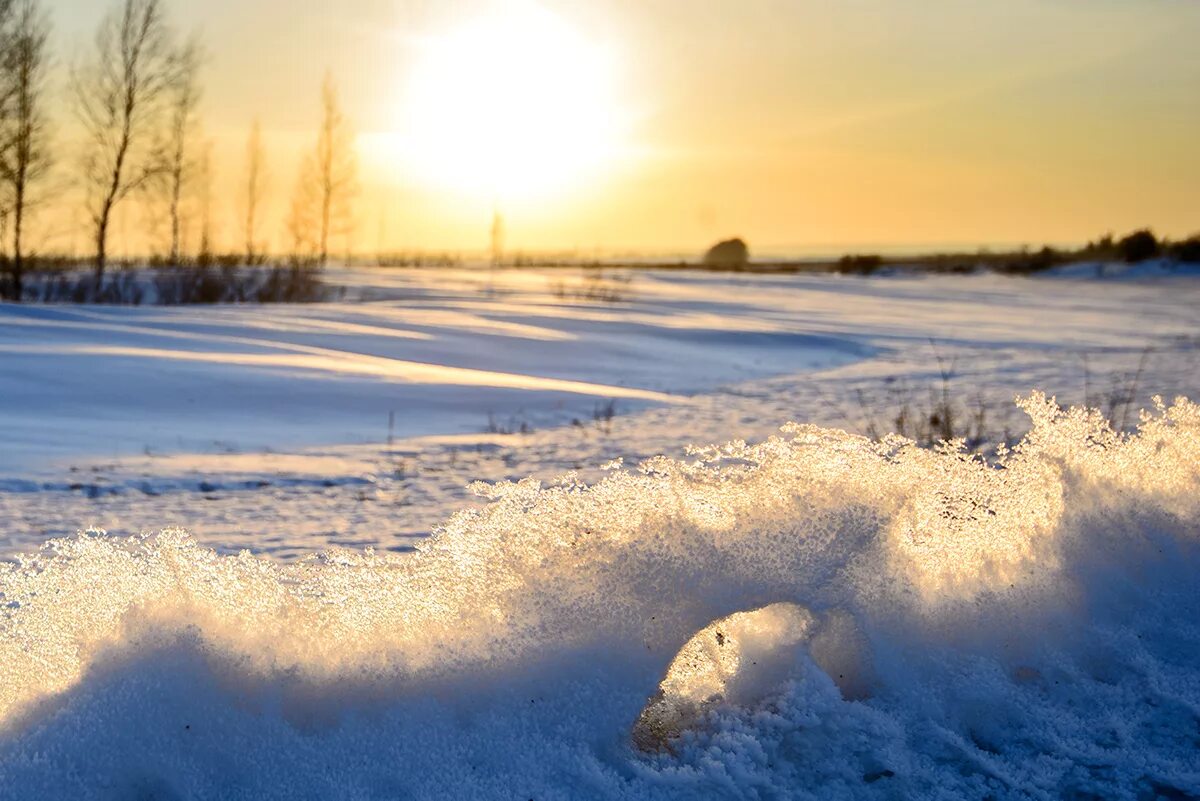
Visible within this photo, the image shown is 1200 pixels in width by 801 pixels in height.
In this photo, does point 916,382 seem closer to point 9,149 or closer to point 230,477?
point 230,477

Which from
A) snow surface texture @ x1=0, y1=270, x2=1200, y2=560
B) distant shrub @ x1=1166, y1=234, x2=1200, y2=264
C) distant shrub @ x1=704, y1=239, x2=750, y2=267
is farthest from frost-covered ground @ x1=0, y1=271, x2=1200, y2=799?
distant shrub @ x1=704, y1=239, x2=750, y2=267

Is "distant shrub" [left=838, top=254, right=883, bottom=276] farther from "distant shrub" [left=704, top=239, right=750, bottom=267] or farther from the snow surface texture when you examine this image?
"distant shrub" [left=704, top=239, right=750, bottom=267]

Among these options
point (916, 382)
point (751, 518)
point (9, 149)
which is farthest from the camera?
point (9, 149)

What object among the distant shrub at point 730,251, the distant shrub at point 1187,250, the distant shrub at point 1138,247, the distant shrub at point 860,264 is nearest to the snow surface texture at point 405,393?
the distant shrub at point 1187,250

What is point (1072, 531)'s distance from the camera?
124 inches

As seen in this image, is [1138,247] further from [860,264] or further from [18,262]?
[18,262]

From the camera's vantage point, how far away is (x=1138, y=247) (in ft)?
105

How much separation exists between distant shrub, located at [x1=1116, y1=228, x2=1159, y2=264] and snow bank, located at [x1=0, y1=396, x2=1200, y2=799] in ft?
105

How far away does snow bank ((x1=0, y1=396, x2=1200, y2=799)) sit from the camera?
6.72 feet

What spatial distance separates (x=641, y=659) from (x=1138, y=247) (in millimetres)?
34132

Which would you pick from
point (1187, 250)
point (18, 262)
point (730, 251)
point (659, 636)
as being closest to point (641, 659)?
point (659, 636)

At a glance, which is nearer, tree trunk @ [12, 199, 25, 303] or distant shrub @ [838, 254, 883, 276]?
tree trunk @ [12, 199, 25, 303]

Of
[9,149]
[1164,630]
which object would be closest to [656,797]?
[1164,630]

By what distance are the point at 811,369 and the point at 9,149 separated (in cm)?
1421
